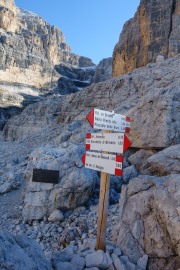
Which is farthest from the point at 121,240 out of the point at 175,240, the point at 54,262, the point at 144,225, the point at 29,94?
the point at 29,94

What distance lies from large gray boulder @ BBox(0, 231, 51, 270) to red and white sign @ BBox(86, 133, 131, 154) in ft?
6.48

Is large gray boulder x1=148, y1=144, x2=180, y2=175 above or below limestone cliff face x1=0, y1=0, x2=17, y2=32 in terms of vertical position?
below

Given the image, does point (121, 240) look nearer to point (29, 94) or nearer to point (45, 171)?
point (45, 171)

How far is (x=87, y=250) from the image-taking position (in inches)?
178

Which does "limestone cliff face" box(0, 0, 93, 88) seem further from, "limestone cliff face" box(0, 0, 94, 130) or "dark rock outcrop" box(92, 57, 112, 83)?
"dark rock outcrop" box(92, 57, 112, 83)

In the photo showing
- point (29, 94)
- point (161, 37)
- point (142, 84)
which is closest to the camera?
point (142, 84)

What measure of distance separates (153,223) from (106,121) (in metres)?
2.00

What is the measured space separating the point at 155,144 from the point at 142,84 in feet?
40.3

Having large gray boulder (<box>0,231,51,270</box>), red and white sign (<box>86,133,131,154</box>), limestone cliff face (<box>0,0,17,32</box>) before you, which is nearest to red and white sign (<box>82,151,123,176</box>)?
red and white sign (<box>86,133,131,154</box>)

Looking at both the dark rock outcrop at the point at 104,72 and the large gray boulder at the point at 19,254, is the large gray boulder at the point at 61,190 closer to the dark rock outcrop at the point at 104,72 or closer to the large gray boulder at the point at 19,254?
the large gray boulder at the point at 19,254

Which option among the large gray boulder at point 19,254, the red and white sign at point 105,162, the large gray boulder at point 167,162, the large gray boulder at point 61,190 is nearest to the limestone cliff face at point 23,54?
the large gray boulder at point 61,190

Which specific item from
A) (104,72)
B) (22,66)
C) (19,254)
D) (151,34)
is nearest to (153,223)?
(19,254)

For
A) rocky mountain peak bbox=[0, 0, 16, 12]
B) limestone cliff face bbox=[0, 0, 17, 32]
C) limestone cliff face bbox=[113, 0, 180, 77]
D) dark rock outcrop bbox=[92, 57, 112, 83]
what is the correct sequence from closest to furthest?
limestone cliff face bbox=[113, 0, 180, 77]
dark rock outcrop bbox=[92, 57, 112, 83]
limestone cliff face bbox=[0, 0, 17, 32]
rocky mountain peak bbox=[0, 0, 16, 12]

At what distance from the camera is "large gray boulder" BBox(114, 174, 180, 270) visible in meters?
3.99
